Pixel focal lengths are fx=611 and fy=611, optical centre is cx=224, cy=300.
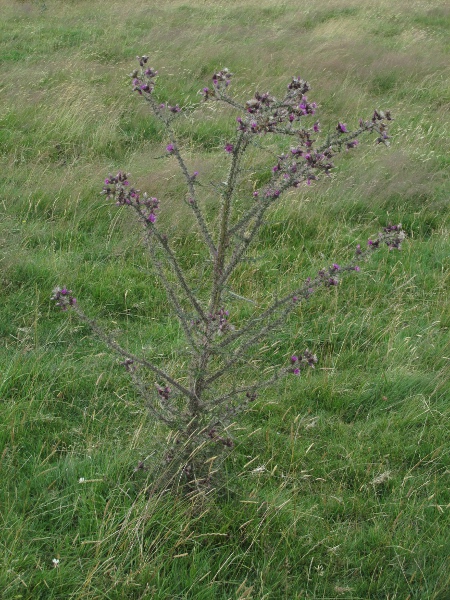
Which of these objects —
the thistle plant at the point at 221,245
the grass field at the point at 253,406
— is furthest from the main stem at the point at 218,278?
the grass field at the point at 253,406

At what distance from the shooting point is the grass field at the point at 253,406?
2609mm

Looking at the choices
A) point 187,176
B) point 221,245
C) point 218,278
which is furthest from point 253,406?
point 187,176

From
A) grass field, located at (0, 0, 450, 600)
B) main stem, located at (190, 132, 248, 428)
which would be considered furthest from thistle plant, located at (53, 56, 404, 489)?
grass field, located at (0, 0, 450, 600)

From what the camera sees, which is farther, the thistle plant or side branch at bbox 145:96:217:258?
side branch at bbox 145:96:217:258

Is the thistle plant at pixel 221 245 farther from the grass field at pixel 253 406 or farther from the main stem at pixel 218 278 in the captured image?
the grass field at pixel 253 406

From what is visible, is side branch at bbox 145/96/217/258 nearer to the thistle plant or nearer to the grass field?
the thistle plant

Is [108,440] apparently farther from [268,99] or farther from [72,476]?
[268,99]

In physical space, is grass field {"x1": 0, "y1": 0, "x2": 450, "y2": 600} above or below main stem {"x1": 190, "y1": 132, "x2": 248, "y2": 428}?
below

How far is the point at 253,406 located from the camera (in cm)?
360

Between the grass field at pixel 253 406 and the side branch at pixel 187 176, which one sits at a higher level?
the side branch at pixel 187 176

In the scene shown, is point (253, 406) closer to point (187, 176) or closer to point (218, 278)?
point (218, 278)

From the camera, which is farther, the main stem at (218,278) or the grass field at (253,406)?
the grass field at (253,406)

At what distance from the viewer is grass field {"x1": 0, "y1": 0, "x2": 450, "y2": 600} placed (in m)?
2.61

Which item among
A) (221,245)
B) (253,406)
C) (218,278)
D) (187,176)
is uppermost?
(187,176)
